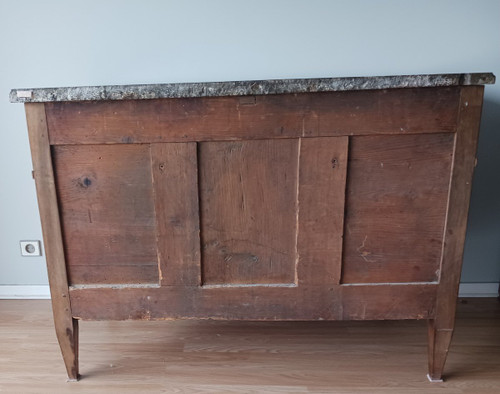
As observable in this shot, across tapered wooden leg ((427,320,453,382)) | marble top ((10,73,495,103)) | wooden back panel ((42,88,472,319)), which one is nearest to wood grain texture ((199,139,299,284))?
wooden back panel ((42,88,472,319))

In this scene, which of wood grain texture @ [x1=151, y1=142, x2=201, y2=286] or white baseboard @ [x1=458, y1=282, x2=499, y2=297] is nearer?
wood grain texture @ [x1=151, y1=142, x2=201, y2=286]

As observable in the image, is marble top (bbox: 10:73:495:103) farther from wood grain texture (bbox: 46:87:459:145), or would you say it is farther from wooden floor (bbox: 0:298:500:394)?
wooden floor (bbox: 0:298:500:394)

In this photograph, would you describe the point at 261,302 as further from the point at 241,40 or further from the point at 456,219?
the point at 241,40

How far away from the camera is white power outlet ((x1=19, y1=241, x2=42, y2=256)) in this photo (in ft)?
5.55

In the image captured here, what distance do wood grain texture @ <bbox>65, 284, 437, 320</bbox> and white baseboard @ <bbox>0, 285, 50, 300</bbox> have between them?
31.0 inches

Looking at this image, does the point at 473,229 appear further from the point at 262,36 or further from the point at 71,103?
the point at 71,103

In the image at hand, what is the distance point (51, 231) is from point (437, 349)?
1231 millimetres

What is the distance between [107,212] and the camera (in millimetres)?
→ 1047

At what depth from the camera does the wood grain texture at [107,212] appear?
3.32ft

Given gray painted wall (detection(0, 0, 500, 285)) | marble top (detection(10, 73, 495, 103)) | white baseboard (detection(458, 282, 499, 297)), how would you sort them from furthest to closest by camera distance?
white baseboard (detection(458, 282, 499, 297)) → gray painted wall (detection(0, 0, 500, 285)) → marble top (detection(10, 73, 495, 103))

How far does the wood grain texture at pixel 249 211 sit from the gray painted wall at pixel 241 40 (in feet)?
2.17

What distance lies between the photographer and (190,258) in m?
1.07

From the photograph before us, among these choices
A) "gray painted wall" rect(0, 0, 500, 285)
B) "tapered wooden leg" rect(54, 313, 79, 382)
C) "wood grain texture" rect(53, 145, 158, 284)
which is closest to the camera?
"wood grain texture" rect(53, 145, 158, 284)

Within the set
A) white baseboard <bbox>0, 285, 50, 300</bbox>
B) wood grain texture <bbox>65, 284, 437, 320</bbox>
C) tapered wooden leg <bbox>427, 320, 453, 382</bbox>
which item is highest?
wood grain texture <bbox>65, 284, 437, 320</bbox>
